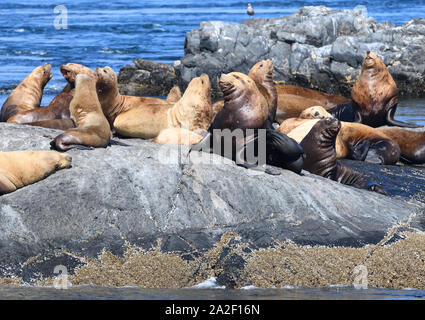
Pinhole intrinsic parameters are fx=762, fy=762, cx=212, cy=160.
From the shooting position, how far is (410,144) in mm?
11672

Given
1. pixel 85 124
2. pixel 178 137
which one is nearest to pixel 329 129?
pixel 178 137

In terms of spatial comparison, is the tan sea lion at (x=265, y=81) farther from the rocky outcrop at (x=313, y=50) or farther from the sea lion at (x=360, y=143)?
the rocky outcrop at (x=313, y=50)

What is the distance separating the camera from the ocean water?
243 inches

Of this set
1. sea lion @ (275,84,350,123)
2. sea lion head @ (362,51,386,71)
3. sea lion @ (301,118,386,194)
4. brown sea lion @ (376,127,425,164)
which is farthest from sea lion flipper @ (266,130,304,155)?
sea lion head @ (362,51,386,71)

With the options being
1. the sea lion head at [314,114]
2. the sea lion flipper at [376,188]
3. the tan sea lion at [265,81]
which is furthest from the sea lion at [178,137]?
the sea lion head at [314,114]

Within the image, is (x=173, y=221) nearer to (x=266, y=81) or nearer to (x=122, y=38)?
(x=266, y=81)

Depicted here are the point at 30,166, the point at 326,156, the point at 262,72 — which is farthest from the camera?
the point at 262,72

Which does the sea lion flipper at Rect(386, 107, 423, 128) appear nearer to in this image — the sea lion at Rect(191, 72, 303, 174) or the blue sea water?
the sea lion at Rect(191, 72, 303, 174)

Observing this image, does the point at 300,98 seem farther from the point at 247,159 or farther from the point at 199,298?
the point at 199,298

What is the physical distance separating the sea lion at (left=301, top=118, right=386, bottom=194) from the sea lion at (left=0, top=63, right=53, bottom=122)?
15.0 ft

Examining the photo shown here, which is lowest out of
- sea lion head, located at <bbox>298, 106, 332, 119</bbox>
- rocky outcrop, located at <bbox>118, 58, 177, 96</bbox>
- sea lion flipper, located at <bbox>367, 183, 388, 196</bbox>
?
rocky outcrop, located at <bbox>118, 58, 177, 96</bbox>

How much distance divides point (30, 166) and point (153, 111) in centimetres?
359

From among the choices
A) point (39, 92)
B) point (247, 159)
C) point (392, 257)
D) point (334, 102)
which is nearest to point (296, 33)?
point (334, 102)

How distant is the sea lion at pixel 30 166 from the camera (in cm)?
705
